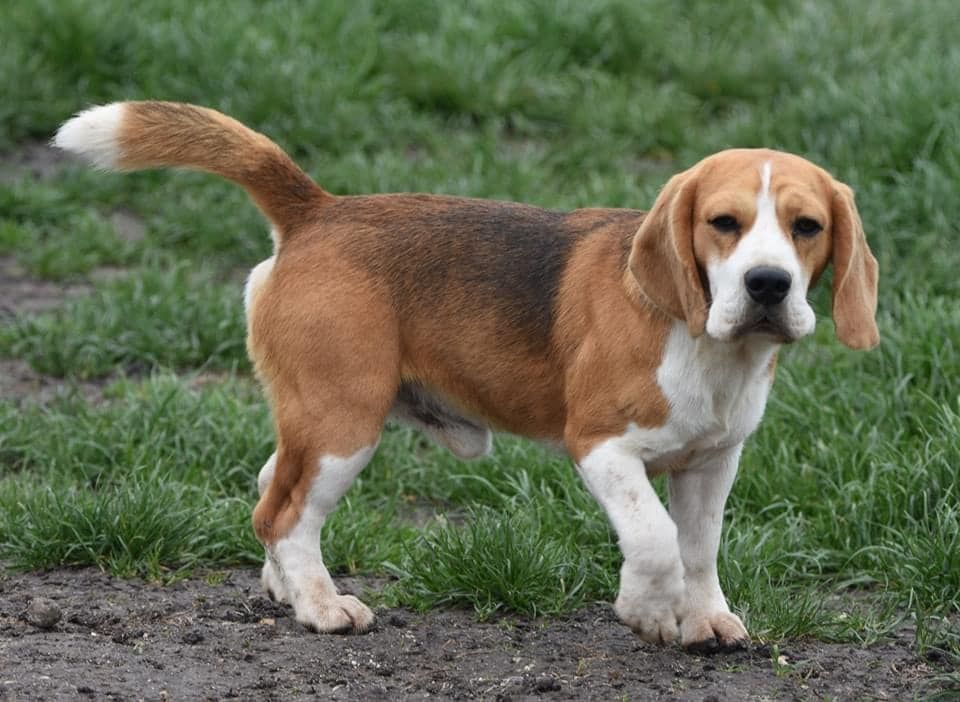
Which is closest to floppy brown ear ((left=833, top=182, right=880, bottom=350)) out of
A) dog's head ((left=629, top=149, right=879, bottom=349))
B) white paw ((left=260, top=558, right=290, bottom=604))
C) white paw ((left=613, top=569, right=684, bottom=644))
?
dog's head ((left=629, top=149, right=879, bottom=349))

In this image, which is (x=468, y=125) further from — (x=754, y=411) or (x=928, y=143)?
(x=754, y=411)

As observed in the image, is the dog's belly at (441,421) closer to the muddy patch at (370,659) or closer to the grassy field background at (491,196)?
the grassy field background at (491,196)

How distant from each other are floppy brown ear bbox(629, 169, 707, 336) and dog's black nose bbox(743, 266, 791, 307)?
226mm

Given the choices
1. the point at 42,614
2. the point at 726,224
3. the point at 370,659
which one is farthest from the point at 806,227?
the point at 42,614

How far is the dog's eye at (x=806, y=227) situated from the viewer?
185 inches

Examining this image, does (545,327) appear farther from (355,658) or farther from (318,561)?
(355,658)

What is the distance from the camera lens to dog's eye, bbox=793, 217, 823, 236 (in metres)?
4.69

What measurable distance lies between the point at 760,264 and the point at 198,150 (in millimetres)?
1979

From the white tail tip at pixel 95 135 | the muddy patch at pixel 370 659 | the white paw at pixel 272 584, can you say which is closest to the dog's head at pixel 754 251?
the muddy patch at pixel 370 659

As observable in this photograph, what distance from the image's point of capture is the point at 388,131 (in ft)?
33.6

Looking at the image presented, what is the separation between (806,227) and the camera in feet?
15.5

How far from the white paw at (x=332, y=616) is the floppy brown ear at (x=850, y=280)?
1.74 metres

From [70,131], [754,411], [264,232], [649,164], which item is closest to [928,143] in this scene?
[649,164]

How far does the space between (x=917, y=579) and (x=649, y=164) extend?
4595 mm
